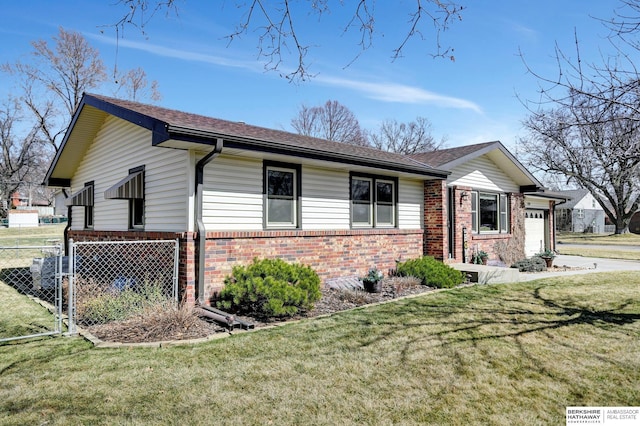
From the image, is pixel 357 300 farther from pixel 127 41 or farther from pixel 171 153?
pixel 127 41

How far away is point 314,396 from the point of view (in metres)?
3.78

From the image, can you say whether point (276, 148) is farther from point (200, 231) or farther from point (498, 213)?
point (498, 213)

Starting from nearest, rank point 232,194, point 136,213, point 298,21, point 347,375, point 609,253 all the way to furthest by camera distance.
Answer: point 347,375
point 298,21
point 232,194
point 136,213
point 609,253

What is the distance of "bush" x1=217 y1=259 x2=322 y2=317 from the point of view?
6.58 metres

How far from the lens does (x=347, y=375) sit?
4258 millimetres

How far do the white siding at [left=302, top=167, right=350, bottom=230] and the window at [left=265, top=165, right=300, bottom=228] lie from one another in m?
0.22

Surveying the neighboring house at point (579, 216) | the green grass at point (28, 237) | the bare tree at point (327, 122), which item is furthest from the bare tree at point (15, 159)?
the neighboring house at point (579, 216)

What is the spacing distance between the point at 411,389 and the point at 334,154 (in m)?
5.72

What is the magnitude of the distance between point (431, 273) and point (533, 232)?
1024 centimetres

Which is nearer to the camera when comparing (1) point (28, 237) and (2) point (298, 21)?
(2) point (298, 21)

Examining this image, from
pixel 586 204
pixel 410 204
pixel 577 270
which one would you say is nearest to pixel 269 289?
pixel 410 204

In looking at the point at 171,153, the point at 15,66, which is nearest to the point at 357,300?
the point at 171,153

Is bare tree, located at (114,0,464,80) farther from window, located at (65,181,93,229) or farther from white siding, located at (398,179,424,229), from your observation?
window, located at (65,181,93,229)

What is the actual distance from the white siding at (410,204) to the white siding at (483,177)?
1.31 meters
